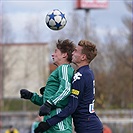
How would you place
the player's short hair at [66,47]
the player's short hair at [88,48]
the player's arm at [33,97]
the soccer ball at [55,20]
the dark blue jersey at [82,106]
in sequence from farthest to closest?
the soccer ball at [55,20], the player's arm at [33,97], the player's short hair at [66,47], the player's short hair at [88,48], the dark blue jersey at [82,106]

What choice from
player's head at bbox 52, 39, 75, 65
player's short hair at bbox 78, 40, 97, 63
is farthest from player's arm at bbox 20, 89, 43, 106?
player's short hair at bbox 78, 40, 97, 63

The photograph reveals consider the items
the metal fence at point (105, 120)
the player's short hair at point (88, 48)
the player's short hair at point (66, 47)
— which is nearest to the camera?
the player's short hair at point (88, 48)

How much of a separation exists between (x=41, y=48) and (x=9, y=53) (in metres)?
3.22

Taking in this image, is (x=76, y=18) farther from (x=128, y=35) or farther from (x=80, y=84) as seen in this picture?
(x=80, y=84)

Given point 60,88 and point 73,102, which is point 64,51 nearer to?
point 60,88

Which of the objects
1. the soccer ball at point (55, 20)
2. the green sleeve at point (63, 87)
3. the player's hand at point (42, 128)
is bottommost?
the player's hand at point (42, 128)

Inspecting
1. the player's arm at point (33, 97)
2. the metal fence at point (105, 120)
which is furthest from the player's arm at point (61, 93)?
the metal fence at point (105, 120)

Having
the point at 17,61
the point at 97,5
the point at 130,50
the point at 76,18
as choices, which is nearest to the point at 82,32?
the point at 76,18

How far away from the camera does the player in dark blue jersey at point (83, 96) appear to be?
8.98 m

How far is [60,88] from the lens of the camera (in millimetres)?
9000

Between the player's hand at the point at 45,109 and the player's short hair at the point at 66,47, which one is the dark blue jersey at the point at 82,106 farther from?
the player's short hair at the point at 66,47

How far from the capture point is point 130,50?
5334cm

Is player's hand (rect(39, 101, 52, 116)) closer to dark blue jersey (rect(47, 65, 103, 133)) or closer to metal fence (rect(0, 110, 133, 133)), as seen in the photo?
dark blue jersey (rect(47, 65, 103, 133))

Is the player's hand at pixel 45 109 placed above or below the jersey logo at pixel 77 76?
below
